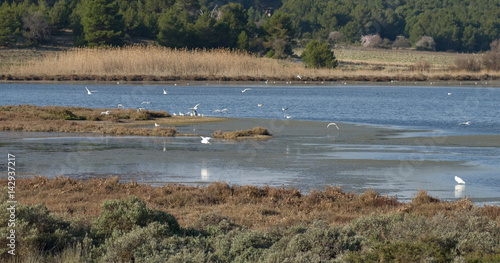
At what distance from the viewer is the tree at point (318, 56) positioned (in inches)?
2972

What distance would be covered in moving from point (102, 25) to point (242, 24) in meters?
19.5

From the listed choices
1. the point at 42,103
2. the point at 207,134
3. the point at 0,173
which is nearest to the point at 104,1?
the point at 42,103

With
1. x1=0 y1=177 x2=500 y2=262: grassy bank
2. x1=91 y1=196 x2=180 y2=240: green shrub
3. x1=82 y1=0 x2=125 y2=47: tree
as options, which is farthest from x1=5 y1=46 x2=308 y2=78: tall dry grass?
x1=91 y1=196 x2=180 y2=240: green shrub

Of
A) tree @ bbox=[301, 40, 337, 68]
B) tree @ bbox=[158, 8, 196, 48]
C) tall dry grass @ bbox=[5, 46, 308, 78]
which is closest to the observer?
tall dry grass @ bbox=[5, 46, 308, 78]

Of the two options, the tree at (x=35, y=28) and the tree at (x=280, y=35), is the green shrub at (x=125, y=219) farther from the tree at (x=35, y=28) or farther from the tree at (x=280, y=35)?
the tree at (x=35, y=28)

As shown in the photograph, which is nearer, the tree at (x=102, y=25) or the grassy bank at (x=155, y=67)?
the grassy bank at (x=155, y=67)

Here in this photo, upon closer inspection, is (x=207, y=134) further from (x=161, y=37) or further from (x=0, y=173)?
(x=161, y=37)

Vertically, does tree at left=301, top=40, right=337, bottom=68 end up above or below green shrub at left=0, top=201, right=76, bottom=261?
below

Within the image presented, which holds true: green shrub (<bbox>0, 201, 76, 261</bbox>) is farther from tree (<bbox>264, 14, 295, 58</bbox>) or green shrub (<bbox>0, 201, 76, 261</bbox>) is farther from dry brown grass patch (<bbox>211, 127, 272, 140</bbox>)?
tree (<bbox>264, 14, 295, 58</bbox>)

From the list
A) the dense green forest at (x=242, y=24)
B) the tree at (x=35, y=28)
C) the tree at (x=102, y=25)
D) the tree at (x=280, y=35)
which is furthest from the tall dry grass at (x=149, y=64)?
the tree at (x=280, y=35)

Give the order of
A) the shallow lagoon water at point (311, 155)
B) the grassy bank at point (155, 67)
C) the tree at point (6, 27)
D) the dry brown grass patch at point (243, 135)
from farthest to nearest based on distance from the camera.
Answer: the tree at point (6, 27) < the grassy bank at point (155, 67) < the dry brown grass patch at point (243, 135) < the shallow lagoon water at point (311, 155)

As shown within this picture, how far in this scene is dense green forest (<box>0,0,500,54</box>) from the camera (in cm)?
8288

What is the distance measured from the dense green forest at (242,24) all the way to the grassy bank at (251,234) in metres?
71.4

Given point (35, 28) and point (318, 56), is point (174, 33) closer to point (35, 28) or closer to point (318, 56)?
point (35, 28)
